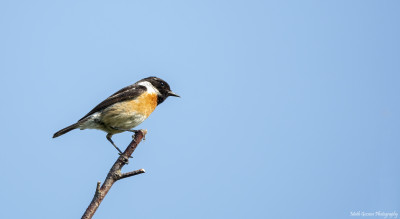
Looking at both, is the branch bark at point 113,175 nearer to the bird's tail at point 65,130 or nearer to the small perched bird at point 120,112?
the small perched bird at point 120,112

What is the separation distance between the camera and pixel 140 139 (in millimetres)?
6867

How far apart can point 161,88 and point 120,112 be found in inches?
61.7

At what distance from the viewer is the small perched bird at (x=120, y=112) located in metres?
8.47

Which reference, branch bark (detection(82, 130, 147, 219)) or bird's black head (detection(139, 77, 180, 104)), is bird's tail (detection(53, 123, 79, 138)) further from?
bird's black head (detection(139, 77, 180, 104))

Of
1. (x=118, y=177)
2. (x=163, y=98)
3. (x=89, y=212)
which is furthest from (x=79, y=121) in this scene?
(x=89, y=212)

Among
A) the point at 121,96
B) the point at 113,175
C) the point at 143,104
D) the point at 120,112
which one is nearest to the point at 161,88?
the point at 143,104

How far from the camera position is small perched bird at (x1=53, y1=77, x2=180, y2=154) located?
8469 mm

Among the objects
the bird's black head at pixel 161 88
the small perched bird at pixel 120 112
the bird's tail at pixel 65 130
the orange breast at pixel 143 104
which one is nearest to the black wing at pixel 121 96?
the small perched bird at pixel 120 112

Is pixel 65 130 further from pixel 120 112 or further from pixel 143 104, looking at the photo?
pixel 143 104

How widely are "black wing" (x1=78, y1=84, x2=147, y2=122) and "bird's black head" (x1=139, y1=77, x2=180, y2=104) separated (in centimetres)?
57

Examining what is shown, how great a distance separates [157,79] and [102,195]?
15.6ft

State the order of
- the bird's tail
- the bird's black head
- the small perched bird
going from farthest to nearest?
the bird's black head
the small perched bird
the bird's tail

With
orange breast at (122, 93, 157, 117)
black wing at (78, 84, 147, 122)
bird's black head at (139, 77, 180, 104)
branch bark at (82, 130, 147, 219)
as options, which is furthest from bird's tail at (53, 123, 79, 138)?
bird's black head at (139, 77, 180, 104)

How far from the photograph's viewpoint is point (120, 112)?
8461 millimetres
